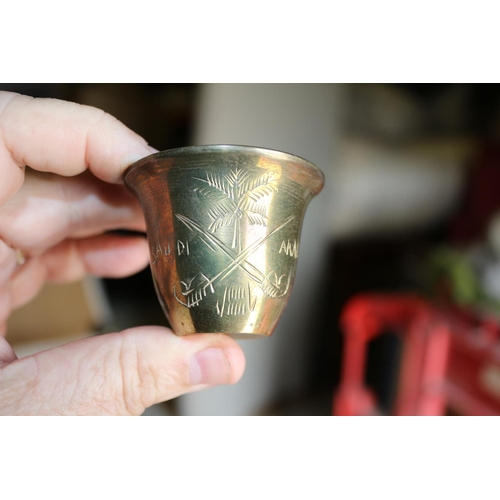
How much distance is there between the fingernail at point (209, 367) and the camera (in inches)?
27.9

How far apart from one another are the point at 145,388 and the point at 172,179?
335 millimetres

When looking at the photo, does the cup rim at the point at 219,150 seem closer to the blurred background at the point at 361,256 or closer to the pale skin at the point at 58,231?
the pale skin at the point at 58,231

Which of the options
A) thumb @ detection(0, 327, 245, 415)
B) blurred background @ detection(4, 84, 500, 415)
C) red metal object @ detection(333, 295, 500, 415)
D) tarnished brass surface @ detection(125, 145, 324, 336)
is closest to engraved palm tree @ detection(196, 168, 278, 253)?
tarnished brass surface @ detection(125, 145, 324, 336)

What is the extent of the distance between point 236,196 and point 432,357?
138cm

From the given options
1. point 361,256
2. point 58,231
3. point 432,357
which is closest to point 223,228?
point 58,231

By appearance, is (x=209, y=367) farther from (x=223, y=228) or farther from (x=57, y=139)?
(x=57, y=139)

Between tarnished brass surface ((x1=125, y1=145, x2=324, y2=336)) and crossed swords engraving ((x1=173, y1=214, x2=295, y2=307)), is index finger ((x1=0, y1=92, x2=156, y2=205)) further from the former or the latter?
crossed swords engraving ((x1=173, y1=214, x2=295, y2=307))

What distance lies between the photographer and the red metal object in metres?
1.50

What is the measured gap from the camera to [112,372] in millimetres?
669

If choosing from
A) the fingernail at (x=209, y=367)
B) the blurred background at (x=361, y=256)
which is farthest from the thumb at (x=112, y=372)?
the blurred background at (x=361, y=256)

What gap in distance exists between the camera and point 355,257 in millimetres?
2551

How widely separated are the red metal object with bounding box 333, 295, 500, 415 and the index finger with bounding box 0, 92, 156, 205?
4.04 feet

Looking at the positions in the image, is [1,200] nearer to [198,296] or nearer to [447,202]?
[198,296]

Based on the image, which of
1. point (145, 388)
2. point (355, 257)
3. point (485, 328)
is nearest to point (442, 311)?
point (485, 328)
